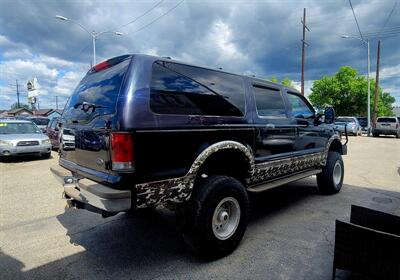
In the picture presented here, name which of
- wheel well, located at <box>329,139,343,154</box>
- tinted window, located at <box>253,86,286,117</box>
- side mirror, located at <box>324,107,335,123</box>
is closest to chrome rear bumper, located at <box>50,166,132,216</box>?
tinted window, located at <box>253,86,286,117</box>

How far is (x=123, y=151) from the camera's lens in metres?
2.68

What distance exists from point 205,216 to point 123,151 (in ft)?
3.67

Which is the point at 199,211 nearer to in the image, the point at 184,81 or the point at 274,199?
the point at 184,81

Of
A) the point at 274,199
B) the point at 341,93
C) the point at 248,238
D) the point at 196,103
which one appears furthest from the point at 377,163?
the point at 341,93

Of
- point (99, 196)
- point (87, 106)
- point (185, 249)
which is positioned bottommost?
point (185, 249)

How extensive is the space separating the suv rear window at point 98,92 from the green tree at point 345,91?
44492mm

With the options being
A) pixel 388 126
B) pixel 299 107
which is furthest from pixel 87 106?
pixel 388 126

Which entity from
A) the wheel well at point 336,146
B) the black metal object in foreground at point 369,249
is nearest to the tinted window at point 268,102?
the black metal object in foreground at point 369,249

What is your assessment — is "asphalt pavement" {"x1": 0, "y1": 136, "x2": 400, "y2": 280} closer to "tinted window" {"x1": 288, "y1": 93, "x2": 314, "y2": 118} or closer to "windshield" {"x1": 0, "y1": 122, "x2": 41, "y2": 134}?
"tinted window" {"x1": 288, "y1": 93, "x2": 314, "y2": 118}

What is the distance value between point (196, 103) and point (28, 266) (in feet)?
8.33

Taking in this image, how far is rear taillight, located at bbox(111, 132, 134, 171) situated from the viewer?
2664 millimetres

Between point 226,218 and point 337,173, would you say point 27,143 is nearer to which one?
point 226,218

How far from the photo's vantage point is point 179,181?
9.88ft

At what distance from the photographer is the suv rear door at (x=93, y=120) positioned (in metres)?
2.89
